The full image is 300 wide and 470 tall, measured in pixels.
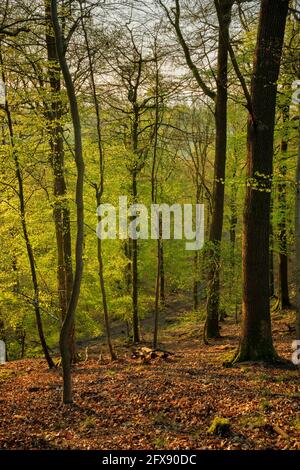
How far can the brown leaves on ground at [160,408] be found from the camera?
199 inches

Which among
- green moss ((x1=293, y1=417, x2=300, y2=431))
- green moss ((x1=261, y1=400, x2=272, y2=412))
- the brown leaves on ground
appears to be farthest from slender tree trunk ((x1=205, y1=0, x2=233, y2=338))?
green moss ((x1=293, y1=417, x2=300, y2=431))

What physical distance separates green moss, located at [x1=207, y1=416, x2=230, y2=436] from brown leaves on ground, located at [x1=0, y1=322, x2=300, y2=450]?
0.05 m

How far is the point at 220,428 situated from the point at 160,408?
1473 mm

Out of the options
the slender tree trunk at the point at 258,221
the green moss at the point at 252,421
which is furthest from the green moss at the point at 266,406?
the slender tree trunk at the point at 258,221

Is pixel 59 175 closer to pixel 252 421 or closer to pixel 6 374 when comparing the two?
pixel 6 374

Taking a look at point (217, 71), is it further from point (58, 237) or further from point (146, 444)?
point (146, 444)

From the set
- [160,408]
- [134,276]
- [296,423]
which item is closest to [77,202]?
[160,408]

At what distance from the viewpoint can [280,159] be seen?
1327 centimetres

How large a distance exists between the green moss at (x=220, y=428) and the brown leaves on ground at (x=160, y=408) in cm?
5

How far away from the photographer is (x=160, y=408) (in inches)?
251

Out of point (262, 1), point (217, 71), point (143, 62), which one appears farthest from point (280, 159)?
point (262, 1)

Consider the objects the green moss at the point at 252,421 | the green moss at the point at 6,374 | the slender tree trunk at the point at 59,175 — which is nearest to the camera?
the green moss at the point at 252,421

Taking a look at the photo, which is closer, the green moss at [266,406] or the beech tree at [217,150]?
the green moss at [266,406]

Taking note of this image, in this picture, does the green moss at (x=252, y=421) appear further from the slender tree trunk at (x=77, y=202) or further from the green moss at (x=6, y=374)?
the green moss at (x=6, y=374)
